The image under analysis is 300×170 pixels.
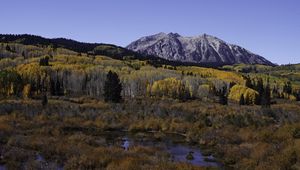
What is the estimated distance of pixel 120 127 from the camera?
225 feet

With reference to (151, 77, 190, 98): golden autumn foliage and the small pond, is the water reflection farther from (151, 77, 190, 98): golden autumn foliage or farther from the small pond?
(151, 77, 190, 98): golden autumn foliage

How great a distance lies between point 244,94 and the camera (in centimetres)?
14762

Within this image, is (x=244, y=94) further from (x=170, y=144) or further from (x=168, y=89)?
(x=170, y=144)

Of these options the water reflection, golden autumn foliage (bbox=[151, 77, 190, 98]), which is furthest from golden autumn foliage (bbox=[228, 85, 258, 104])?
the water reflection

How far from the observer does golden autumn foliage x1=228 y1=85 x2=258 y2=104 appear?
459 ft

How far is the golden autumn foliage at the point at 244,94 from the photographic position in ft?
459

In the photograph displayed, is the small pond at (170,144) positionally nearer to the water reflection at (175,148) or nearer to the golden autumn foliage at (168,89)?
the water reflection at (175,148)

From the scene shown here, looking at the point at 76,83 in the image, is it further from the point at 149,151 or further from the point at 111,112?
the point at 149,151

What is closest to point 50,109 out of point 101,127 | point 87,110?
point 87,110

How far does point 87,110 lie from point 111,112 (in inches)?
189

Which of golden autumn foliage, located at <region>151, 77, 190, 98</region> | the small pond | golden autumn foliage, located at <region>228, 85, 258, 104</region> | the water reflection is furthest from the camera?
golden autumn foliage, located at <region>151, 77, 190, 98</region>

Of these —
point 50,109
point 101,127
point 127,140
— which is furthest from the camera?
point 50,109

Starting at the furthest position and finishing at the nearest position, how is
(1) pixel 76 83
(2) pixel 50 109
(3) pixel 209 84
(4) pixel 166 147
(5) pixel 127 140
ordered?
(3) pixel 209 84 < (1) pixel 76 83 < (2) pixel 50 109 < (5) pixel 127 140 < (4) pixel 166 147

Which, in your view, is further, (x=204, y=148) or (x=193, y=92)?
(x=193, y=92)
